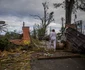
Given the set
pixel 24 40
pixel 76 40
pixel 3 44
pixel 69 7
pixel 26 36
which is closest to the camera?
pixel 3 44

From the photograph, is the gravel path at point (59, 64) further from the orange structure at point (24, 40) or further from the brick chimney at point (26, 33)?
the brick chimney at point (26, 33)

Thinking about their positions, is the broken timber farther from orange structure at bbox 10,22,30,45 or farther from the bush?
the bush

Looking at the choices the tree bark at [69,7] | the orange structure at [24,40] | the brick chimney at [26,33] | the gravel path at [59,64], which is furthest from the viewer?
the tree bark at [69,7]

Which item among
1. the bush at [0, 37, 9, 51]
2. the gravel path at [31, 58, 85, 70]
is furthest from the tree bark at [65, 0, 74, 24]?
the gravel path at [31, 58, 85, 70]

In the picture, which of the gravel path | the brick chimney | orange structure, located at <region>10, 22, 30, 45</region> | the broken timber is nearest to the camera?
the gravel path

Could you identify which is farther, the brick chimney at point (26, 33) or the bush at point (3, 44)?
the brick chimney at point (26, 33)

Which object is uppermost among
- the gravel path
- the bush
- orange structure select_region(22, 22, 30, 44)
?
orange structure select_region(22, 22, 30, 44)

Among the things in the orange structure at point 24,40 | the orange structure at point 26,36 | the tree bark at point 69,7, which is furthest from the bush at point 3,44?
the tree bark at point 69,7

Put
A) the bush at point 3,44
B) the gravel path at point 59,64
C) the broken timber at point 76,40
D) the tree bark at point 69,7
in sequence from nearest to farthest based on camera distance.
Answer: the gravel path at point 59,64
the bush at point 3,44
the broken timber at point 76,40
the tree bark at point 69,7

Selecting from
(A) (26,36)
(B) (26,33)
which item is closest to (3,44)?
(A) (26,36)

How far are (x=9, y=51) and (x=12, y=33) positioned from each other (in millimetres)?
4289

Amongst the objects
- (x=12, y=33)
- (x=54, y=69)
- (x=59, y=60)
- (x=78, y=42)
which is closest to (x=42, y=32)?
(x=12, y=33)

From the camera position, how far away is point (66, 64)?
9578 millimetres

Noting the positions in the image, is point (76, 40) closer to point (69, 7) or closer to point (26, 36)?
point (26, 36)
